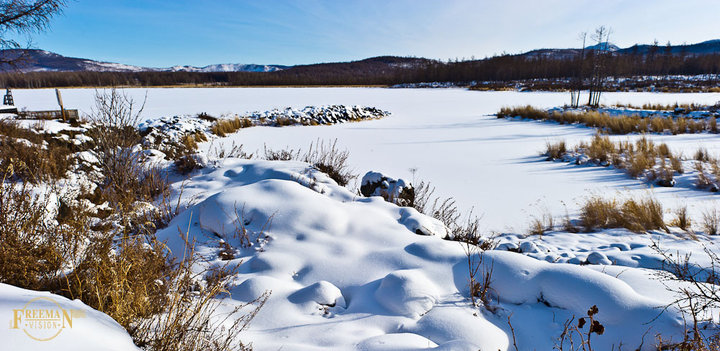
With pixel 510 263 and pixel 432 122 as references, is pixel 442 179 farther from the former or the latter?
pixel 432 122

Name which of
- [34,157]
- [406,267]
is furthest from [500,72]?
[406,267]

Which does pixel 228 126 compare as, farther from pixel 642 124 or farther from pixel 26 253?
pixel 642 124

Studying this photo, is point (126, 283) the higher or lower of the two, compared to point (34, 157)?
lower

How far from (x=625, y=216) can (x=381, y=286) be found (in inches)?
148

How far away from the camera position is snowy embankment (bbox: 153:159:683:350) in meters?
1.94

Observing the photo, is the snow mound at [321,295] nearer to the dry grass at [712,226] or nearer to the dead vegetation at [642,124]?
the dry grass at [712,226]

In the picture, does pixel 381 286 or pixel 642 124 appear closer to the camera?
pixel 381 286

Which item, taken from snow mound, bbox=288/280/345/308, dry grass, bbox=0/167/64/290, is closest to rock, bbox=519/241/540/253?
snow mound, bbox=288/280/345/308

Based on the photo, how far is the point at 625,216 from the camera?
4219 mm

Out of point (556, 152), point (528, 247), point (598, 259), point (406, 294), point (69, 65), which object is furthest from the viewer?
point (69, 65)

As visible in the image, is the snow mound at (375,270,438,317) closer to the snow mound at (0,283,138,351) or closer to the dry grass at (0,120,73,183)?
the snow mound at (0,283,138,351)

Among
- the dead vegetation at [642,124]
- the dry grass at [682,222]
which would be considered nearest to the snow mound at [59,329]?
the dry grass at [682,222]

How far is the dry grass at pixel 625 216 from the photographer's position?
403cm

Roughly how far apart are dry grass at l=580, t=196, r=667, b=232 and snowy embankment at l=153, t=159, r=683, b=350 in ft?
6.23
